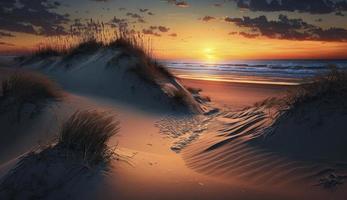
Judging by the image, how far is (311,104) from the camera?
205 inches

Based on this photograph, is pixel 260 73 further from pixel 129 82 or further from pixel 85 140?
pixel 85 140

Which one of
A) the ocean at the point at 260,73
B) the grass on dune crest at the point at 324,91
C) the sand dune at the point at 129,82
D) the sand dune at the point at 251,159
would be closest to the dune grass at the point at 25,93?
the sand dune at the point at 129,82

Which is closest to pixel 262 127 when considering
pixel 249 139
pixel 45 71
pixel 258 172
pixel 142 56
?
pixel 249 139

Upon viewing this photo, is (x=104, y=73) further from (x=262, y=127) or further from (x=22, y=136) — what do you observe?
(x=262, y=127)

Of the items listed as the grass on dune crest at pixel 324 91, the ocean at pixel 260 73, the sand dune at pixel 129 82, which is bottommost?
the ocean at pixel 260 73

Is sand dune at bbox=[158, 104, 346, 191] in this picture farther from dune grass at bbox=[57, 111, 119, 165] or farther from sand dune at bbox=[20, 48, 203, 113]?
sand dune at bbox=[20, 48, 203, 113]

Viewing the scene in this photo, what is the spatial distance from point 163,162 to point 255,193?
156 cm

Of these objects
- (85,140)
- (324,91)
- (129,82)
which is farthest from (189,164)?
(129,82)

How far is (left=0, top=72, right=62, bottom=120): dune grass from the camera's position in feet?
23.7

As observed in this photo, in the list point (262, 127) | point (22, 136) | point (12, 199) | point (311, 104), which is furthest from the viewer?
point (22, 136)

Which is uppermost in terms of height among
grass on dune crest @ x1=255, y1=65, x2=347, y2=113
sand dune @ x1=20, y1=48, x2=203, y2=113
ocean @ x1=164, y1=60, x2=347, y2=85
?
grass on dune crest @ x1=255, y1=65, x2=347, y2=113

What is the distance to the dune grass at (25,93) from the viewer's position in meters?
7.21

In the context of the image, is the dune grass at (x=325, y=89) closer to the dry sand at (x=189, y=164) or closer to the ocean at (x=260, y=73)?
the ocean at (x=260, y=73)

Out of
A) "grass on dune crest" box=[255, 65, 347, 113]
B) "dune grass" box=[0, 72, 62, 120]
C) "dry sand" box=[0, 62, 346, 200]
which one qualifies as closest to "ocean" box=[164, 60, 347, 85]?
"grass on dune crest" box=[255, 65, 347, 113]
